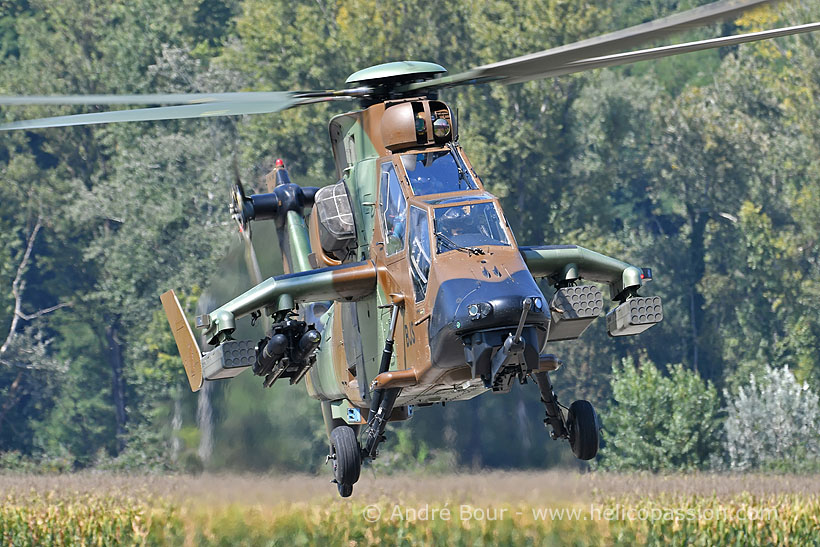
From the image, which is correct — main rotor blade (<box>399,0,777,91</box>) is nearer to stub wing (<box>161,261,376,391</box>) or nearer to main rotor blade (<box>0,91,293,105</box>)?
main rotor blade (<box>0,91,293,105</box>)

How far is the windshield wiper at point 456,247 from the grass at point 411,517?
10598 mm

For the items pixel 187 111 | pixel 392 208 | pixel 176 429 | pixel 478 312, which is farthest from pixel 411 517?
pixel 187 111

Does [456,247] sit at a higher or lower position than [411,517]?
higher

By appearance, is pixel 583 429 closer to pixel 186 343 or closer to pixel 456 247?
pixel 456 247

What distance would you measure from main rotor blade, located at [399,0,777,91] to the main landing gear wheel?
3.77 meters

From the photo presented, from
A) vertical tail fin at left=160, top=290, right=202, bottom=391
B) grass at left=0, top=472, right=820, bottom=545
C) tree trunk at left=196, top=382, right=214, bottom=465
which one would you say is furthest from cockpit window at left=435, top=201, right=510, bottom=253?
tree trunk at left=196, top=382, right=214, bottom=465

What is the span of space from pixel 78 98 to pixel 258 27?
132 feet

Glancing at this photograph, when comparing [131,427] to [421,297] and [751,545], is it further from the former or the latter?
[421,297]

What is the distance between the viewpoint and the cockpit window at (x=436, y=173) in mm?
15227

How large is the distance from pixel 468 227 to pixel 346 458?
8.96 ft

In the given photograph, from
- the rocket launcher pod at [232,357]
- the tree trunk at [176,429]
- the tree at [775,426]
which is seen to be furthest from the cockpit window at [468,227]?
the tree at [775,426]

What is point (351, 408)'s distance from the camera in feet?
57.8

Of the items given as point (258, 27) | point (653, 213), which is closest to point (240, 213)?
point (258, 27)

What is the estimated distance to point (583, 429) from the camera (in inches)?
621
